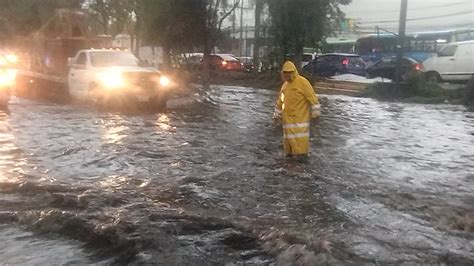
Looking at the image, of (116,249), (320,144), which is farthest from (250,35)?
(116,249)

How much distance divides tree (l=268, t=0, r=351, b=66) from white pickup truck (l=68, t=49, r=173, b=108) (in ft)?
30.6

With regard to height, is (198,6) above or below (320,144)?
above

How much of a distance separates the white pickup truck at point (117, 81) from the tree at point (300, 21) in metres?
9.32

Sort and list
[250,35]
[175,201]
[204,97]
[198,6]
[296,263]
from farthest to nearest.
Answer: [250,35], [198,6], [204,97], [175,201], [296,263]

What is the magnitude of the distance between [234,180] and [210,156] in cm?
200

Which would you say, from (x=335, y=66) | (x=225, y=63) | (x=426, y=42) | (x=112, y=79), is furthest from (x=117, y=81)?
(x=426, y=42)

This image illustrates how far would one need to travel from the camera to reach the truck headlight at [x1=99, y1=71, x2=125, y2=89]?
17391 mm

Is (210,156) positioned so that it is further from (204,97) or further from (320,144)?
(204,97)

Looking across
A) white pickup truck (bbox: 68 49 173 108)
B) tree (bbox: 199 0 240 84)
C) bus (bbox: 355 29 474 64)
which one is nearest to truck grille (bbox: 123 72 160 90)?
white pickup truck (bbox: 68 49 173 108)

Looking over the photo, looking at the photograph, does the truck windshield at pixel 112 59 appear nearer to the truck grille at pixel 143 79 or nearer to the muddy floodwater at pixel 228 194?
the truck grille at pixel 143 79

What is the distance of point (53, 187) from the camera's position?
27.3ft

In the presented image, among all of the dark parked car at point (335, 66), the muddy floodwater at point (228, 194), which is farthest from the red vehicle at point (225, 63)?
the muddy floodwater at point (228, 194)

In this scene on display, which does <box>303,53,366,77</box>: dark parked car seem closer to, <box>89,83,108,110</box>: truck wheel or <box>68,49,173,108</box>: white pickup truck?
<box>68,49,173,108</box>: white pickup truck

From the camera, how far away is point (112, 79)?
1747 centimetres
